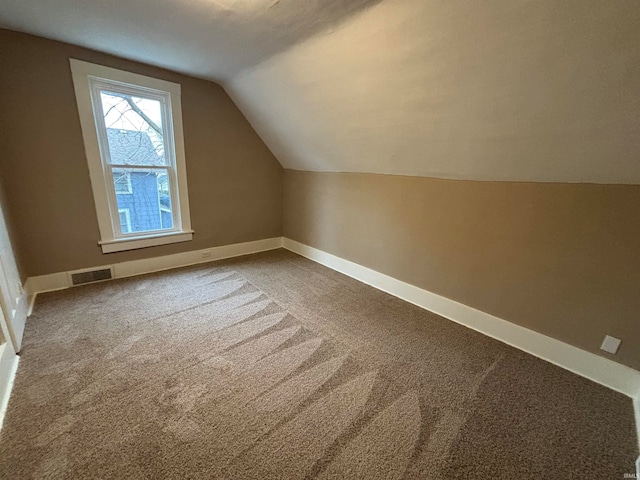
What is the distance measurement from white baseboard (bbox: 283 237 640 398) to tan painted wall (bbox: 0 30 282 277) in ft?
6.93

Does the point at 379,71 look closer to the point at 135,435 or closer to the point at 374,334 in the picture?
→ the point at 374,334

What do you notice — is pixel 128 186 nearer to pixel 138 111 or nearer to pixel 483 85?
pixel 138 111

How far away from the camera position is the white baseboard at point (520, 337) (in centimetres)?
170

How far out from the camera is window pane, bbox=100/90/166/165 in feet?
8.68

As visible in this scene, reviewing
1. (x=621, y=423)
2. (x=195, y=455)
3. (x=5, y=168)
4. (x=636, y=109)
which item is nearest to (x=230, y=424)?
(x=195, y=455)

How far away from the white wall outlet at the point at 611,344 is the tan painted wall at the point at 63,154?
12.3ft

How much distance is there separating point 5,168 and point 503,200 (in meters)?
4.00

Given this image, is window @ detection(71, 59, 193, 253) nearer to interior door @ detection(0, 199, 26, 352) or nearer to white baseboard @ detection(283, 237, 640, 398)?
interior door @ detection(0, 199, 26, 352)

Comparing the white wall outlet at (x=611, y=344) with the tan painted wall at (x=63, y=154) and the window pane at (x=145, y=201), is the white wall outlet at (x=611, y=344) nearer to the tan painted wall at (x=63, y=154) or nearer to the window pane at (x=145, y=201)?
the tan painted wall at (x=63, y=154)

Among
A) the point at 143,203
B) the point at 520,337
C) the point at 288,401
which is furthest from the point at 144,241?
the point at 520,337

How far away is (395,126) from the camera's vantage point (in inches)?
84.8

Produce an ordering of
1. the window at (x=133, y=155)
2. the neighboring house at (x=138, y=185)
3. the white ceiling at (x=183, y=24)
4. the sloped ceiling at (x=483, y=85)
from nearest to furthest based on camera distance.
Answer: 1. the sloped ceiling at (x=483, y=85)
2. the white ceiling at (x=183, y=24)
3. the window at (x=133, y=155)
4. the neighboring house at (x=138, y=185)

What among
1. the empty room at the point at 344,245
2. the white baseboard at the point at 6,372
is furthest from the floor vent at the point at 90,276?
the white baseboard at the point at 6,372

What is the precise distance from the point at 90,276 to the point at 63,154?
3.90ft
